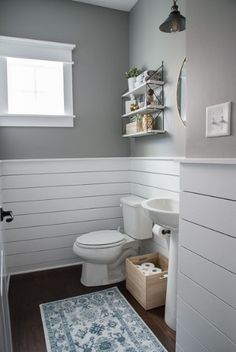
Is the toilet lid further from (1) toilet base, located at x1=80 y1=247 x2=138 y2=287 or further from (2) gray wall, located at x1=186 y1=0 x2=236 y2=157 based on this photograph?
(2) gray wall, located at x1=186 y1=0 x2=236 y2=157

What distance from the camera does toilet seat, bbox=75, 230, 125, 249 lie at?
2180mm

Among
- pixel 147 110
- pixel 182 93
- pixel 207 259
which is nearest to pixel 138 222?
pixel 147 110

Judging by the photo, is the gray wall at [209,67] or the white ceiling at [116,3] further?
the white ceiling at [116,3]

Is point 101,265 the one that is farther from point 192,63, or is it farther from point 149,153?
point 192,63

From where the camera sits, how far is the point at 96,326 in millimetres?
1769

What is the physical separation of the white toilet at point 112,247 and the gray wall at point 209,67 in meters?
1.33

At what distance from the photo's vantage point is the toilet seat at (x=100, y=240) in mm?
2180

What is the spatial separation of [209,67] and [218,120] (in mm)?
221

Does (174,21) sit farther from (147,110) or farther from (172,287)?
(172,287)

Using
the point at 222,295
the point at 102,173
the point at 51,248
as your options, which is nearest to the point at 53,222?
the point at 51,248

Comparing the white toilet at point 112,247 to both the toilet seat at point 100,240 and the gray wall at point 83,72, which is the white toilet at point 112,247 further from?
the gray wall at point 83,72

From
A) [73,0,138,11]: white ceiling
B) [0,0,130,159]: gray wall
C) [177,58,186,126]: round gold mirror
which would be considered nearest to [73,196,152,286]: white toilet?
[0,0,130,159]: gray wall

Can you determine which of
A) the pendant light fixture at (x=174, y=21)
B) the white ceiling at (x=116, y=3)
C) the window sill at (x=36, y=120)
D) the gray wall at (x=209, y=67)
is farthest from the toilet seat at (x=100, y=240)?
the white ceiling at (x=116, y=3)

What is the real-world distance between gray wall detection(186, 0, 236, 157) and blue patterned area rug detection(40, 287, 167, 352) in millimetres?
1289
